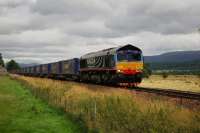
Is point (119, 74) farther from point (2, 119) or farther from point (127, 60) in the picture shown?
point (2, 119)

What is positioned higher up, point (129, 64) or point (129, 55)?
point (129, 55)

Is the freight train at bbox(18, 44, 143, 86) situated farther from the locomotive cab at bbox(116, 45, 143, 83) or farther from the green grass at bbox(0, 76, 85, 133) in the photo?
the green grass at bbox(0, 76, 85, 133)

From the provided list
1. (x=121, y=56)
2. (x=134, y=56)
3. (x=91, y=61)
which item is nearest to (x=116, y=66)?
(x=121, y=56)

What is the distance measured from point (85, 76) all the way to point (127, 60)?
12.5 metres

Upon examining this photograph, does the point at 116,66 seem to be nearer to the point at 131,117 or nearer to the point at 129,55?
the point at 129,55

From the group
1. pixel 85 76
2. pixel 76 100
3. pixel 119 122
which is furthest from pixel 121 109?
pixel 85 76

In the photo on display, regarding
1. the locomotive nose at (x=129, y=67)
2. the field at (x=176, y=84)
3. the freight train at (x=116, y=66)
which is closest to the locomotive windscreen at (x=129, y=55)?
the freight train at (x=116, y=66)

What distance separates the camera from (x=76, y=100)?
21.6 metres

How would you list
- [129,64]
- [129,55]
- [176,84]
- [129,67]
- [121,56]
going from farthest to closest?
[176,84], [129,55], [129,64], [121,56], [129,67]

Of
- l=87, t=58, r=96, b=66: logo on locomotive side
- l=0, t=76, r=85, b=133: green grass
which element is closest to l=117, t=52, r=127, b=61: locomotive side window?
l=87, t=58, r=96, b=66: logo on locomotive side

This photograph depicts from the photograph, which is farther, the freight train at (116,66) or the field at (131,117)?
the freight train at (116,66)

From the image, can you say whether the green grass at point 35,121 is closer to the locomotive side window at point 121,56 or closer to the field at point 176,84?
the locomotive side window at point 121,56

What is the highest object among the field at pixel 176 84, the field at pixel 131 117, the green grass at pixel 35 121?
the field at pixel 131 117

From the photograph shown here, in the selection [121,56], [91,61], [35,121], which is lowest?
[35,121]
